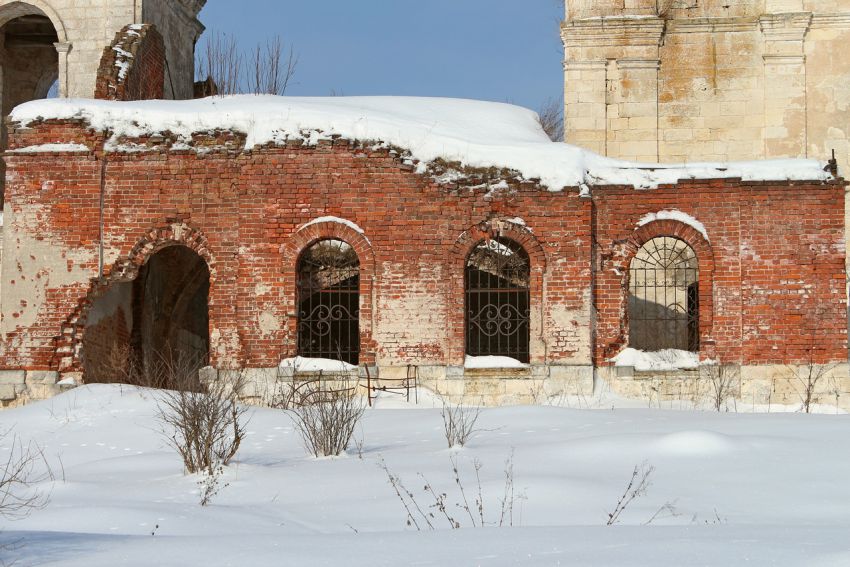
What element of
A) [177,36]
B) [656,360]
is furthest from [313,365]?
[177,36]

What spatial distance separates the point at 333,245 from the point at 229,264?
5.05ft

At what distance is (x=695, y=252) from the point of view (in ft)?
49.3

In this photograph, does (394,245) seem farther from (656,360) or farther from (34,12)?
(34,12)

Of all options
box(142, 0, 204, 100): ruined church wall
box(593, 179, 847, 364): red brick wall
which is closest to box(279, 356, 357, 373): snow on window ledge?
box(593, 179, 847, 364): red brick wall

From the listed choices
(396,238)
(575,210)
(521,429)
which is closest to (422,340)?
(396,238)

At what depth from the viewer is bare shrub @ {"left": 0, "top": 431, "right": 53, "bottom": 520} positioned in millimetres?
8250

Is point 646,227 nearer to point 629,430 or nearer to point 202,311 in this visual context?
point 629,430

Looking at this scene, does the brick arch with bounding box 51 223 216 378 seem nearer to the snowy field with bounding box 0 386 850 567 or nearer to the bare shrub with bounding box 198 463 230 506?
the snowy field with bounding box 0 386 850 567

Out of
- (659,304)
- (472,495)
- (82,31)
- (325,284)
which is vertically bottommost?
(472,495)

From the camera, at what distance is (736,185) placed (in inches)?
595

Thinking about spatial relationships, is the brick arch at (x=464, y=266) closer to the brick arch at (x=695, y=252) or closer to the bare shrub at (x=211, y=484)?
the brick arch at (x=695, y=252)

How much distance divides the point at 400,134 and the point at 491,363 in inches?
120

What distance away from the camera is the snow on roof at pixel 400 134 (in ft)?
49.9

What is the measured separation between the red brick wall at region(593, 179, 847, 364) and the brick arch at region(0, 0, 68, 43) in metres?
10.0
